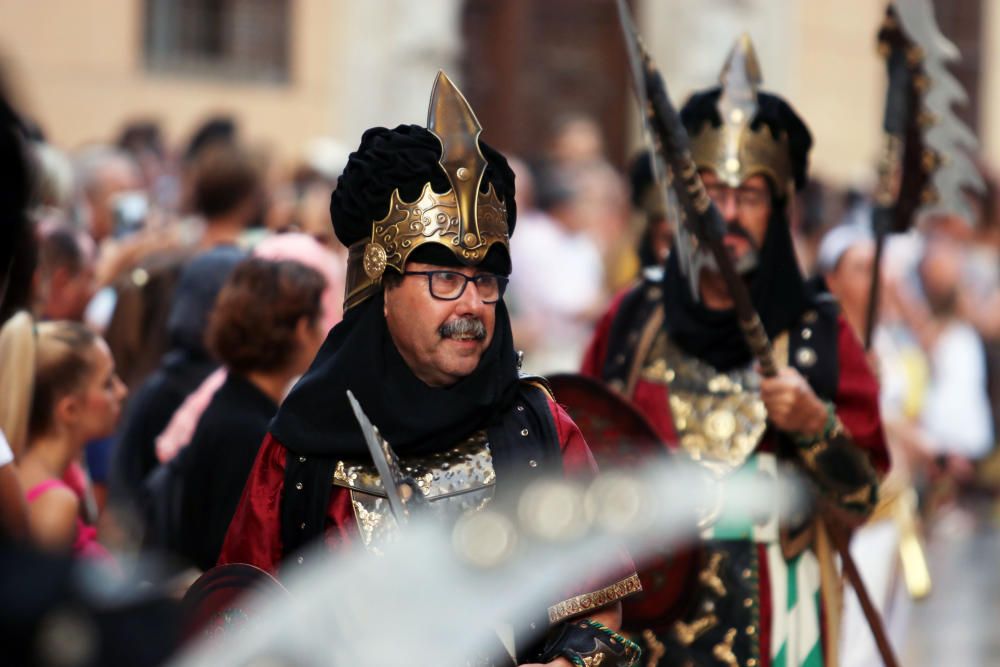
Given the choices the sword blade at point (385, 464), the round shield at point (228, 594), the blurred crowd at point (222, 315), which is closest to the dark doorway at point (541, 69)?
the blurred crowd at point (222, 315)

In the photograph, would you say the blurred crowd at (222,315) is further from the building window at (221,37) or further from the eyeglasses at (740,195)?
the building window at (221,37)

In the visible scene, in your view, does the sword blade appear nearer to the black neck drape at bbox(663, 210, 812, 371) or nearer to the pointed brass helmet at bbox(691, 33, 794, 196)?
the black neck drape at bbox(663, 210, 812, 371)

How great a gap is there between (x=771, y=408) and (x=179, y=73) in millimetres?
10757

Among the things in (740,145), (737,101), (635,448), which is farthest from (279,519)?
(737,101)

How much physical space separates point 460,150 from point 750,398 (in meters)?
1.55

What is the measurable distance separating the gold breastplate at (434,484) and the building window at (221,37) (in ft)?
37.8

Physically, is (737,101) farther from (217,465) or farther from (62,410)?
(62,410)

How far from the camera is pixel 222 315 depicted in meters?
5.01

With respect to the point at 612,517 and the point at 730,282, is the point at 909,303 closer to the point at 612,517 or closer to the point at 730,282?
the point at 730,282

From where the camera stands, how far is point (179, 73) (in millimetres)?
14727

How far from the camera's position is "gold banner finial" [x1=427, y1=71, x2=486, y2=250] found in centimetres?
369

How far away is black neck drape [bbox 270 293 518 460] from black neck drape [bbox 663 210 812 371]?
133cm

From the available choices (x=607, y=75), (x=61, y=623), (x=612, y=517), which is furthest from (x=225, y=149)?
(x=607, y=75)

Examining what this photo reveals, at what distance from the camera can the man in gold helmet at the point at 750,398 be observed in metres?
4.81
